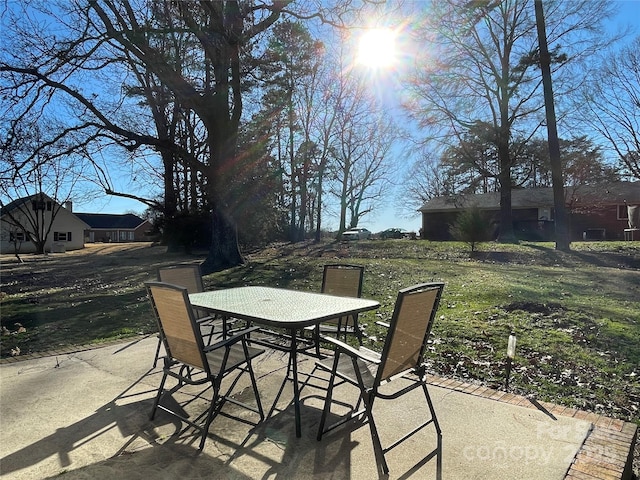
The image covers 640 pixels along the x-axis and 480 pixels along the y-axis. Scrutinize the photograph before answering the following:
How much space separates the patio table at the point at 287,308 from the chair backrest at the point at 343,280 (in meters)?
0.42

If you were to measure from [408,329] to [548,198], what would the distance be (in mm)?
36619

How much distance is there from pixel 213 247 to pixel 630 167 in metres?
26.5

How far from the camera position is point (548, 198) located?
113 ft

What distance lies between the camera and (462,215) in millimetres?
17047

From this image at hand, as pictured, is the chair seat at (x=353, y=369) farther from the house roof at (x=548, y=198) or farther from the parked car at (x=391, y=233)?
the parked car at (x=391, y=233)

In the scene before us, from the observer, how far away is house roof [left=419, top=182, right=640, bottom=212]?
96.4 ft

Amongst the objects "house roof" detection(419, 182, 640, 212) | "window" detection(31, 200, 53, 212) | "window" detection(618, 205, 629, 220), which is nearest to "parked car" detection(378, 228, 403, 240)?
"house roof" detection(419, 182, 640, 212)

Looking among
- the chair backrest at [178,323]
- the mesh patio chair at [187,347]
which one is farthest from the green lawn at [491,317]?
the chair backrest at [178,323]

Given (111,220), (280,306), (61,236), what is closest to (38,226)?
(61,236)

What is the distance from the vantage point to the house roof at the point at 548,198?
2939 centimetres

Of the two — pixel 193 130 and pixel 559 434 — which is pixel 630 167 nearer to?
pixel 193 130

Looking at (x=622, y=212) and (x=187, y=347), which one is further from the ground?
(x=622, y=212)

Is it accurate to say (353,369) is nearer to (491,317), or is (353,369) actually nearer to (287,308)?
(287,308)

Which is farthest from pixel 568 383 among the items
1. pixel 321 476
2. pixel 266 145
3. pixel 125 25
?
pixel 266 145
